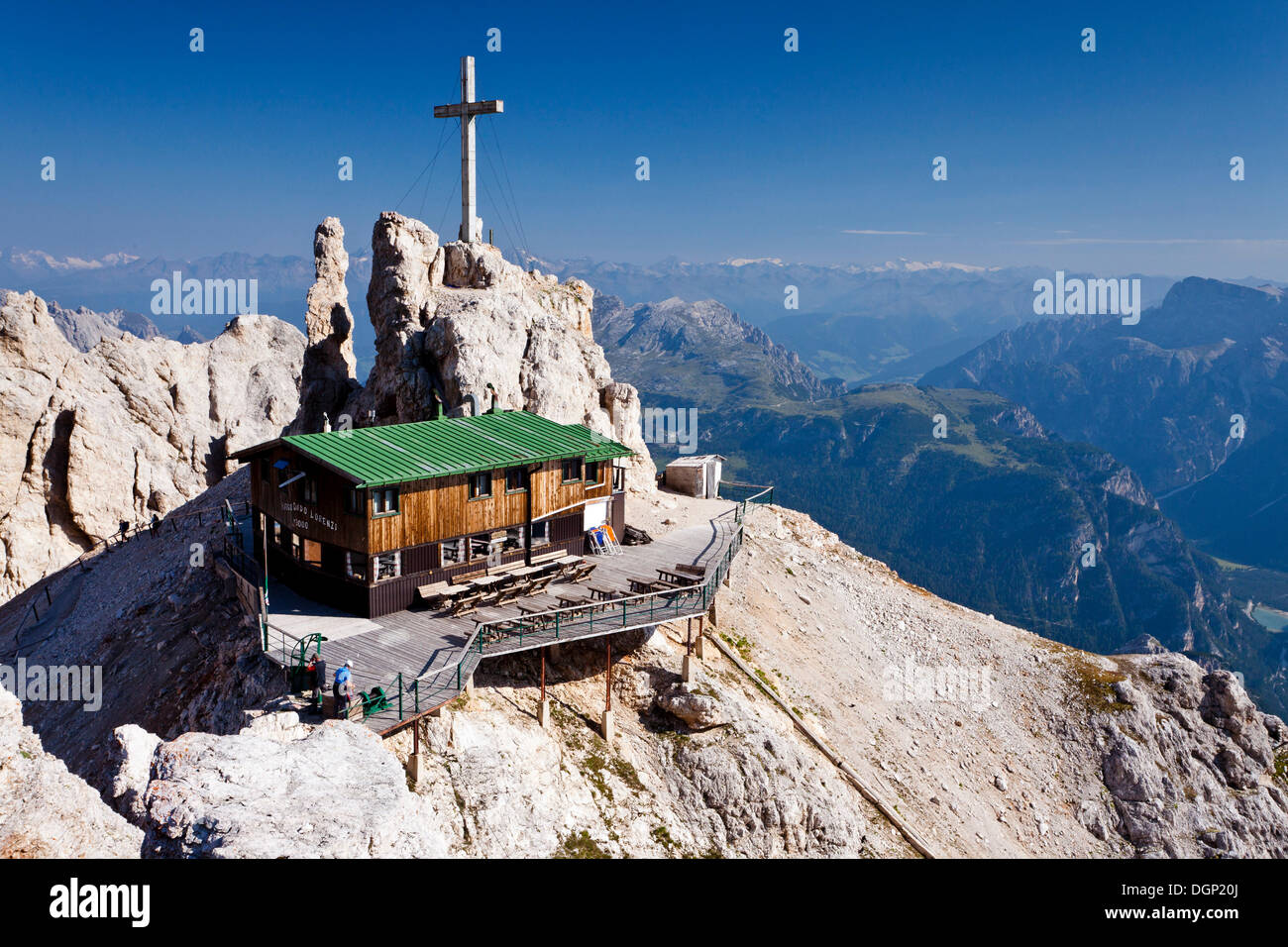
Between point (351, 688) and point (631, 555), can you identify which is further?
point (631, 555)

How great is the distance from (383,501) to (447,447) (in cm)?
486

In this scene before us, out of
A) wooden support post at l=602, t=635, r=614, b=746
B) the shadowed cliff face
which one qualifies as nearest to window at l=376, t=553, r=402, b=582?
wooden support post at l=602, t=635, r=614, b=746

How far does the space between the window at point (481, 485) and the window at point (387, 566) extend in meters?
4.51

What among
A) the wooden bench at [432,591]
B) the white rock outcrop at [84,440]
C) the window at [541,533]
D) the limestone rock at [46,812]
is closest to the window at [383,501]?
the wooden bench at [432,591]

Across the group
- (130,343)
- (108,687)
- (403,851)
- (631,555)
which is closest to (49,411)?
(130,343)

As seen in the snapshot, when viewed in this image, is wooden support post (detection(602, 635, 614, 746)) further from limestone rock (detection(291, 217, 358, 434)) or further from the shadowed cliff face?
limestone rock (detection(291, 217, 358, 434))

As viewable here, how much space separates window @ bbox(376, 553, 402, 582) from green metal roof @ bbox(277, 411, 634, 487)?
3.49 meters

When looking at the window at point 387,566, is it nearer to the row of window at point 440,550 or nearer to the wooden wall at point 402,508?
the row of window at point 440,550

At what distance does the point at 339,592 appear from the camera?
123ft

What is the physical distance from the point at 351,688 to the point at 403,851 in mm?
11512
